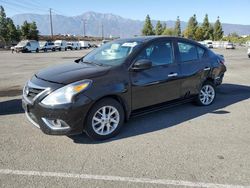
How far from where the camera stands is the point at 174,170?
3695 millimetres

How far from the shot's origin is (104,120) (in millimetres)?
4668

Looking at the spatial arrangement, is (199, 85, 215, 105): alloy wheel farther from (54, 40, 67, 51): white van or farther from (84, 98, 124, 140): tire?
(54, 40, 67, 51): white van

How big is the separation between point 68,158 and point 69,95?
3.01 ft

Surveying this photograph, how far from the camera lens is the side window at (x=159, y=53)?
526cm

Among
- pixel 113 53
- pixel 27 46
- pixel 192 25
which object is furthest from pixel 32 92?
pixel 192 25

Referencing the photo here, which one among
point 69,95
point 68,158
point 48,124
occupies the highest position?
point 69,95

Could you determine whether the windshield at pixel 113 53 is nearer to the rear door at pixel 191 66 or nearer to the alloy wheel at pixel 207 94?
the rear door at pixel 191 66

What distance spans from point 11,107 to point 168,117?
369cm

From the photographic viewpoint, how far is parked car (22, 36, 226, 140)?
429 centimetres

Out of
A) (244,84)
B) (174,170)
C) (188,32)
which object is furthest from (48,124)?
(188,32)

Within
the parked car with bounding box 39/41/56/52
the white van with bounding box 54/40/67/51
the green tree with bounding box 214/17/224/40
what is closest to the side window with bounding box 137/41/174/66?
the parked car with bounding box 39/41/56/52

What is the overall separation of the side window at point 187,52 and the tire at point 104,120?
1.98 metres

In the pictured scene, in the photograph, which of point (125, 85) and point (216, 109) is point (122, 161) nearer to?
point (125, 85)

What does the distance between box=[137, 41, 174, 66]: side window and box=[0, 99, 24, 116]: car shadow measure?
3.10m
